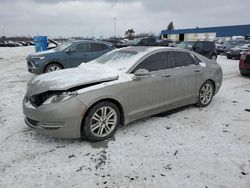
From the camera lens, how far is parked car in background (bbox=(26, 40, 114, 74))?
7848mm

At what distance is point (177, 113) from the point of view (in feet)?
15.6

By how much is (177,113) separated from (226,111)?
1217 millimetres

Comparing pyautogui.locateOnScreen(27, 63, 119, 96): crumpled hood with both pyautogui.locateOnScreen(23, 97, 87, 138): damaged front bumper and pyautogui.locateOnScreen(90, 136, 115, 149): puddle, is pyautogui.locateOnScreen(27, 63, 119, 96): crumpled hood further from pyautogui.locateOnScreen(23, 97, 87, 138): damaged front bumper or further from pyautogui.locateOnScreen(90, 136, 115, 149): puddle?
pyautogui.locateOnScreen(90, 136, 115, 149): puddle

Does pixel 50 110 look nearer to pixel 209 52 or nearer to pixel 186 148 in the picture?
pixel 186 148

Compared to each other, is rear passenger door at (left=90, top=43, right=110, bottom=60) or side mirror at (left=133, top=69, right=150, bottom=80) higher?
rear passenger door at (left=90, top=43, right=110, bottom=60)

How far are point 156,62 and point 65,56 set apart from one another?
511cm

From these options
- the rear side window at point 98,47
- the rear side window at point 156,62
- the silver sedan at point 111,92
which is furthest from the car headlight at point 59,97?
the rear side window at point 98,47

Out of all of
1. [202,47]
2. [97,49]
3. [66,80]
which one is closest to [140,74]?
[66,80]

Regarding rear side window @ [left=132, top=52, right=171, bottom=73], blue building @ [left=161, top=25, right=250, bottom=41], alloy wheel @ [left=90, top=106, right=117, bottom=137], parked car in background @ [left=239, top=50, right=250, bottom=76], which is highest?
blue building @ [left=161, top=25, right=250, bottom=41]

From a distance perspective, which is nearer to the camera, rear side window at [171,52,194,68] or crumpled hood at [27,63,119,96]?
crumpled hood at [27,63,119,96]

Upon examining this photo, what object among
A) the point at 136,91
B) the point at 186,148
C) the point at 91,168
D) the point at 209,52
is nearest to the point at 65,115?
the point at 91,168

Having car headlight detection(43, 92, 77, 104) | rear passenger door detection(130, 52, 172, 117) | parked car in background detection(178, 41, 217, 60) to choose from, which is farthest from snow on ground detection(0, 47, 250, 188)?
parked car in background detection(178, 41, 217, 60)

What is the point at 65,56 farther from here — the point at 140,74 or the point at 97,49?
the point at 140,74

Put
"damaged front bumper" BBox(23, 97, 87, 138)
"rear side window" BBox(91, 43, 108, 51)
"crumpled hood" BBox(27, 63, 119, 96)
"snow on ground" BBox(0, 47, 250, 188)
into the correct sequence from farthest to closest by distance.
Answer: "rear side window" BBox(91, 43, 108, 51), "crumpled hood" BBox(27, 63, 119, 96), "damaged front bumper" BBox(23, 97, 87, 138), "snow on ground" BBox(0, 47, 250, 188)
